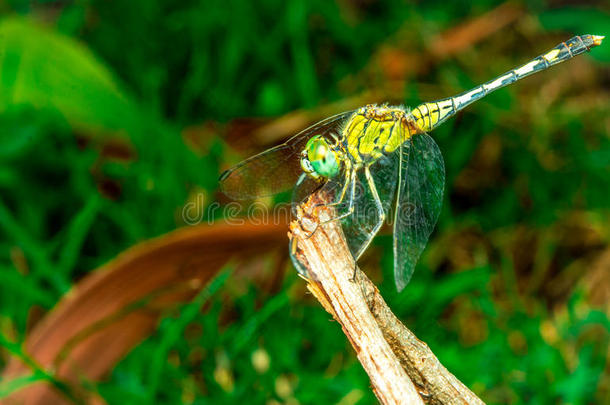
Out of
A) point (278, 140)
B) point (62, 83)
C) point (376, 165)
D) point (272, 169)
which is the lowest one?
point (376, 165)

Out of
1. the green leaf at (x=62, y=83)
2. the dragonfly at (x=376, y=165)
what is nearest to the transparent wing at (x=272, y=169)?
the dragonfly at (x=376, y=165)

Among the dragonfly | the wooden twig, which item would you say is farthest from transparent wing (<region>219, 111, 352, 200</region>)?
the wooden twig

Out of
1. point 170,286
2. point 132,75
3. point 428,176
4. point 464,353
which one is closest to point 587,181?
point 464,353

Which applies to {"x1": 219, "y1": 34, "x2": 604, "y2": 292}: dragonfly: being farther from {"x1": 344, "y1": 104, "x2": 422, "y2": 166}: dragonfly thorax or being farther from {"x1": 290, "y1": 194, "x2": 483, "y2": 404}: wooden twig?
{"x1": 290, "y1": 194, "x2": 483, "y2": 404}: wooden twig

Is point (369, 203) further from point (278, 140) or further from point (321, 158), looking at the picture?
point (278, 140)

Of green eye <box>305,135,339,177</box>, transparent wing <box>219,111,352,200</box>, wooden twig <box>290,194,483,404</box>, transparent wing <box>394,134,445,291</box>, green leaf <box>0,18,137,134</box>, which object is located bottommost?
wooden twig <box>290,194,483,404</box>

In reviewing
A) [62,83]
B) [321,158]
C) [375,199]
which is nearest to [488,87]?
[375,199]

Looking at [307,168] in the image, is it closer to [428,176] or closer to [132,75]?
[428,176]

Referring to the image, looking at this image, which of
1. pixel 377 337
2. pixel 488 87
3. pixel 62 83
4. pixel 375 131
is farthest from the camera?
pixel 62 83
